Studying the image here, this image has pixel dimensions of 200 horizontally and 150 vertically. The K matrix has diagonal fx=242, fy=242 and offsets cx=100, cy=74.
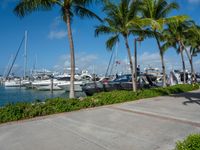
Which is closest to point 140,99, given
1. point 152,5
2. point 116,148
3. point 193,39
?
point 152,5

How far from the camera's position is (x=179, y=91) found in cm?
2128

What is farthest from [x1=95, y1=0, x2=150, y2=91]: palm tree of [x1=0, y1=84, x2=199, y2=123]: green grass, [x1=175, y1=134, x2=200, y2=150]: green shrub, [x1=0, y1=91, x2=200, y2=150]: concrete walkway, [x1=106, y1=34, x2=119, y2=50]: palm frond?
[x1=175, y1=134, x2=200, y2=150]: green shrub

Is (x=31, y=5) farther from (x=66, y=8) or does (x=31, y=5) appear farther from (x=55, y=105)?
(x=55, y=105)

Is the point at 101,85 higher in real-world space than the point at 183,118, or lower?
higher

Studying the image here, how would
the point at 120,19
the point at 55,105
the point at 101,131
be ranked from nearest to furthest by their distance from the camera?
1. the point at 101,131
2. the point at 55,105
3. the point at 120,19

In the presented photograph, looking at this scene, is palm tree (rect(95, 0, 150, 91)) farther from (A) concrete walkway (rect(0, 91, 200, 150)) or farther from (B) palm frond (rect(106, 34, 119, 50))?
(A) concrete walkway (rect(0, 91, 200, 150))

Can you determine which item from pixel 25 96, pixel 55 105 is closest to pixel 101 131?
pixel 55 105

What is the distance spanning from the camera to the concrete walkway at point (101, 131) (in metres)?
6.32

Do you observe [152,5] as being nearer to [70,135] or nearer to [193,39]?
[193,39]

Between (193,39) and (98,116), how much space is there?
2412 cm

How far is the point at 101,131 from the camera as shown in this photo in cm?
768

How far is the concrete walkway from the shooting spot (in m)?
6.32

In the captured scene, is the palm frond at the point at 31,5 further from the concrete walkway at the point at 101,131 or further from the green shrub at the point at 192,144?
the green shrub at the point at 192,144

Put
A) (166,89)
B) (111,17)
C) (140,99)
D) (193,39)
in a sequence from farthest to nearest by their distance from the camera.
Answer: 1. (193,39)
2. (166,89)
3. (111,17)
4. (140,99)
